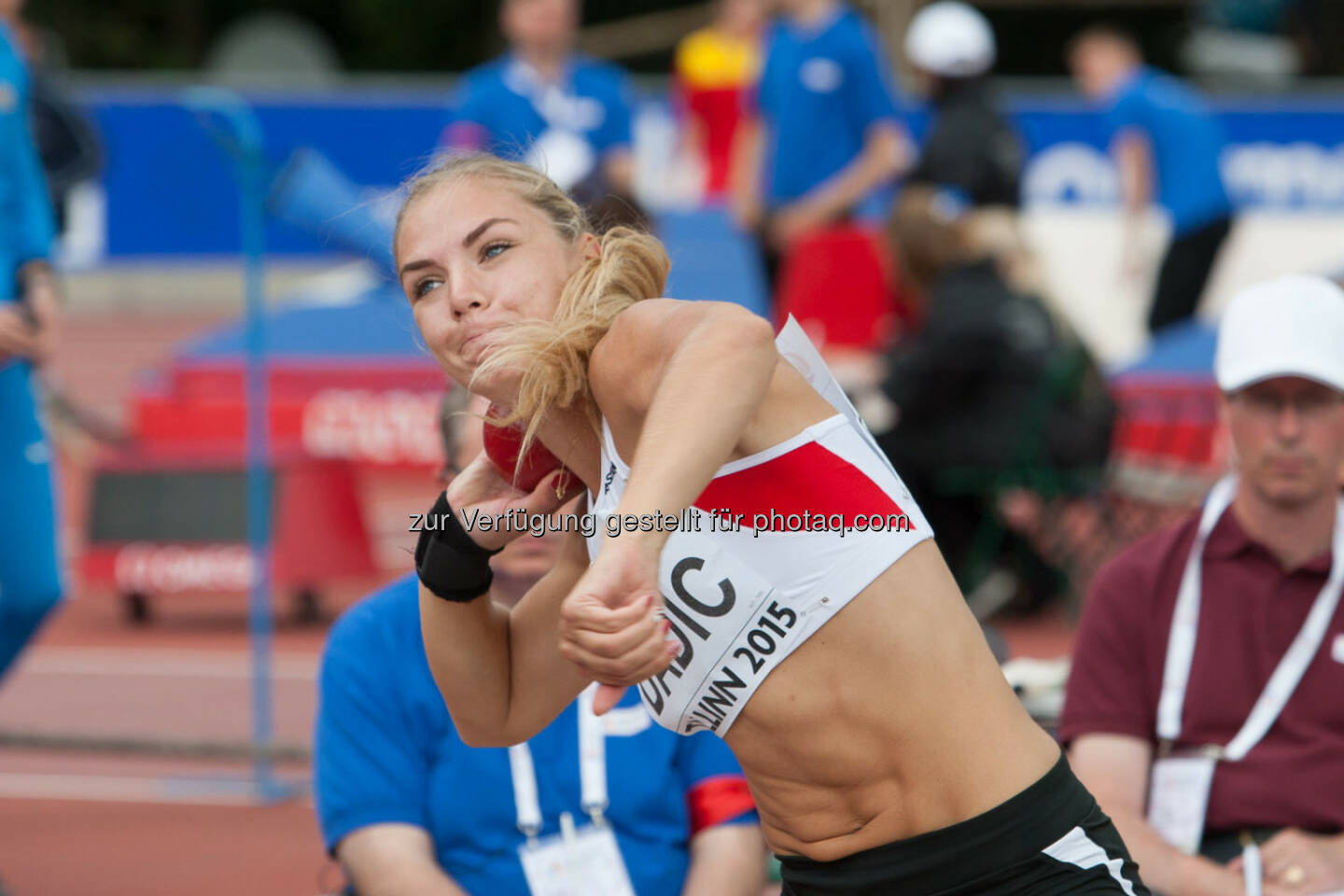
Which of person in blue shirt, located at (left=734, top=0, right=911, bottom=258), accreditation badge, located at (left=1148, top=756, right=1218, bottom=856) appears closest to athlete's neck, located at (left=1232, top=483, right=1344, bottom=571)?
accreditation badge, located at (left=1148, top=756, right=1218, bottom=856)

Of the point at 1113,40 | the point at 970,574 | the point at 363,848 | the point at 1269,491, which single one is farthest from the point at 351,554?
the point at 1113,40

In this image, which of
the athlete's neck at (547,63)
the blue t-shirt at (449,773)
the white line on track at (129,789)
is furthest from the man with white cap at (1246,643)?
the athlete's neck at (547,63)

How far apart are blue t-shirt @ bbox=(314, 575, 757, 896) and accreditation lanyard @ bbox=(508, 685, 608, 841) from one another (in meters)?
0.01

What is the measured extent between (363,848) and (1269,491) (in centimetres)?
170

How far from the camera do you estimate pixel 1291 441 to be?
10.2ft

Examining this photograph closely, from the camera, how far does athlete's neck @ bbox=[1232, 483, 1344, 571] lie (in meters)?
3.14

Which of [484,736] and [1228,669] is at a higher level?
[484,736]

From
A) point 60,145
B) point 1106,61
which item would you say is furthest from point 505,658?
point 1106,61

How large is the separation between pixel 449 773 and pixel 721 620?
1217 mm

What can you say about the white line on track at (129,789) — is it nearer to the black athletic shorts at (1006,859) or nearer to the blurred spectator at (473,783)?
the blurred spectator at (473,783)

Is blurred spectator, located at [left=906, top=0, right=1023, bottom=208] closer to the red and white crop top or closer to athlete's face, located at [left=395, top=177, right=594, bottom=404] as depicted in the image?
athlete's face, located at [left=395, top=177, right=594, bottom=404]

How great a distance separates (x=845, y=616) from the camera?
2059 millimetres

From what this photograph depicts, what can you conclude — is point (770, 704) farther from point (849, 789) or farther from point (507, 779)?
point (507, 779)

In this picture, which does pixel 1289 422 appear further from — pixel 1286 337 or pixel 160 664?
pixel 160 664
